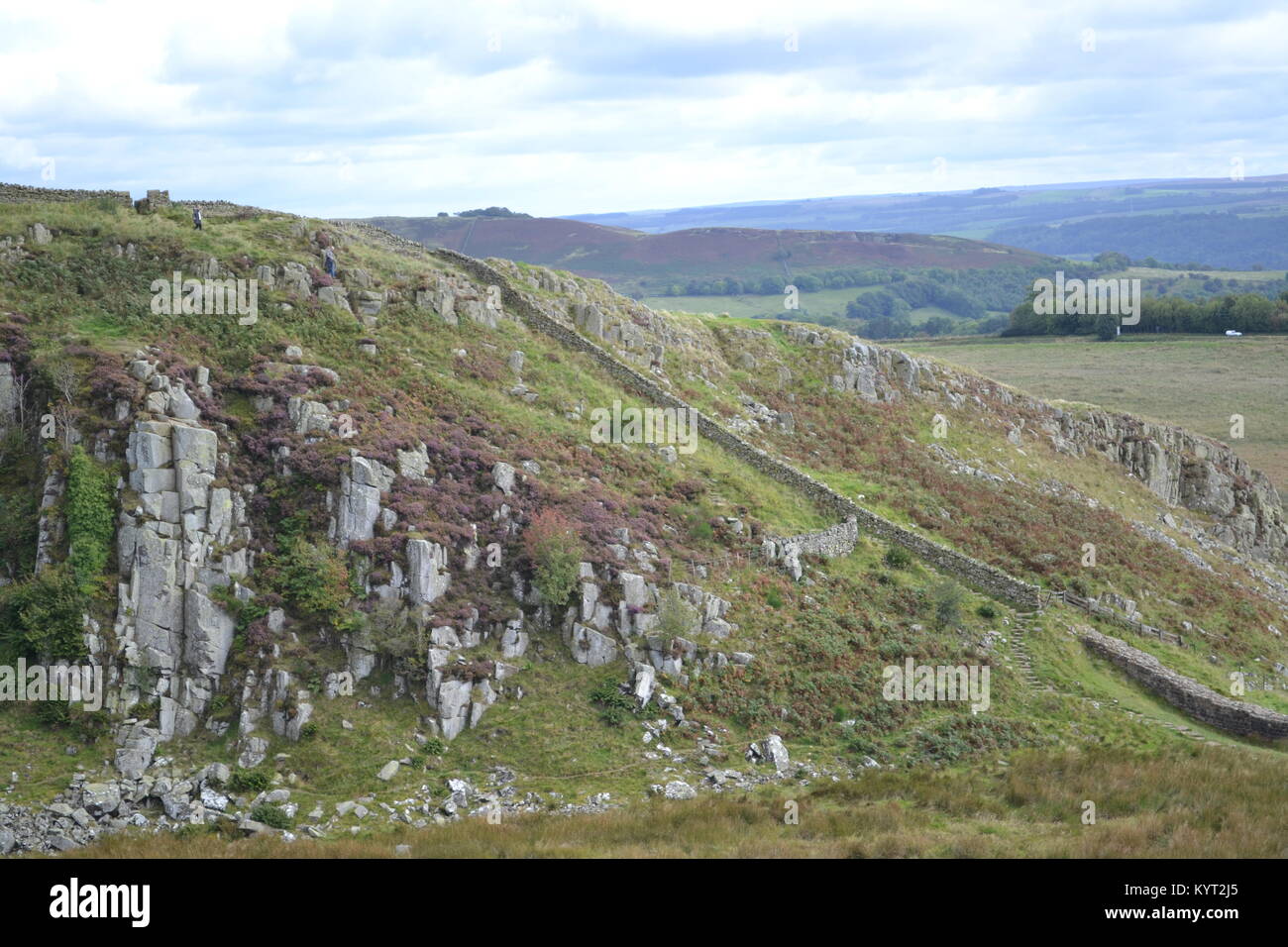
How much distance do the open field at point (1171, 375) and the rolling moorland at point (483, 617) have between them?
162 ft

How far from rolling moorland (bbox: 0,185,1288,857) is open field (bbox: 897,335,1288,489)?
162 ft

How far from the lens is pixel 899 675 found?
1289 inches

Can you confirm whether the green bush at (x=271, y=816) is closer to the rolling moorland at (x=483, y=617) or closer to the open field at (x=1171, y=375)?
the rolling moorland at (x=483, y=617)

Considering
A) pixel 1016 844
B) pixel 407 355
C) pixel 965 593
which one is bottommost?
pixel 1016 844

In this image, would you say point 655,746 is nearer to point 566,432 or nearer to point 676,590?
point 676,590

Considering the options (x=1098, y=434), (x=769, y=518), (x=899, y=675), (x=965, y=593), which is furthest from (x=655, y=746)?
(x=1098, y=434)

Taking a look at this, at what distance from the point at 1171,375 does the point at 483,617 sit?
97.8 m

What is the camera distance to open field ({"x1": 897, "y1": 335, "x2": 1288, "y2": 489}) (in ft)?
289

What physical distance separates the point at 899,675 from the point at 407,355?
23.1 metres

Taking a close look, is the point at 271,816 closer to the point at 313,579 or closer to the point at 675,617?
the point at 313,579

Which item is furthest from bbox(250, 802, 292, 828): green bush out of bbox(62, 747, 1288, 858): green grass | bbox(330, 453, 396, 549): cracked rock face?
bbox(330, 453, 396, 549): cracked rock face

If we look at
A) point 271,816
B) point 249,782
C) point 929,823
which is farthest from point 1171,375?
point 271,816

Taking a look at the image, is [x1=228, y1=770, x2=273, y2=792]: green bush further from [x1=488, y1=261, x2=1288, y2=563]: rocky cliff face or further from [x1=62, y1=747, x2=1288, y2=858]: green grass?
[x1=488, y1=261, x2=1288, y2=563]: rocky cliff face

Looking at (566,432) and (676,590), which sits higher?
(566,432)
